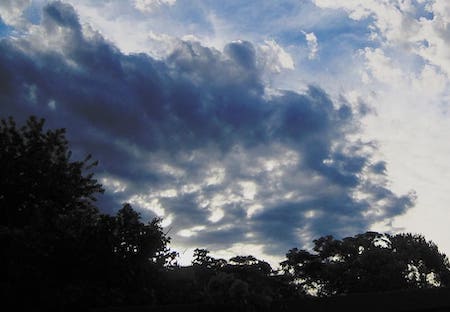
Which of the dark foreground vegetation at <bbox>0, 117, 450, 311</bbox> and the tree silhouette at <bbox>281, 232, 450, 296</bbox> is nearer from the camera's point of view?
the dark foreground vegetation at <bbox>0, 117, 450, 311</bbox>

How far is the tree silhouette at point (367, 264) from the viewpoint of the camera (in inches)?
2039

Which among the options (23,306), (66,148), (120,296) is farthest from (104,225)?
(66,148)

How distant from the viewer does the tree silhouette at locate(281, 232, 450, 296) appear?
5178cm

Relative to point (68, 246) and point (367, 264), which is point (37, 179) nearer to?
point (68, 246)

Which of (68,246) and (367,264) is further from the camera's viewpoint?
(367,264)

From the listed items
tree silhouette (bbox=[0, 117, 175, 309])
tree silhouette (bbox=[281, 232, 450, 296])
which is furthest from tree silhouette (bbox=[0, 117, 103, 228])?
tree silhouette (bbox=[281, 232, 450, 296])

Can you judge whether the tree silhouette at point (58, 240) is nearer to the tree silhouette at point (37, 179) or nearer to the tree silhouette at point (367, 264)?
the tree silhouette at point (37, 179)

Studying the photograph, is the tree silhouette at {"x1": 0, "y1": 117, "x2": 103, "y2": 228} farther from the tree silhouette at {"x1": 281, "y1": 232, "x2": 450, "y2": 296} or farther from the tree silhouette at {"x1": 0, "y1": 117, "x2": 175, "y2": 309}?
the tree silhouette at {"x1": 281, "y1": 232, "x2": 450, "y2": 296}

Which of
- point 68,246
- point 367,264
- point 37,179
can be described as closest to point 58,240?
point 68,246

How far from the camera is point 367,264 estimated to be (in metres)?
52.3

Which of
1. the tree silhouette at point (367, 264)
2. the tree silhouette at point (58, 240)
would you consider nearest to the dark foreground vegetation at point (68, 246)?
the tree silhouette at point (58, 240)

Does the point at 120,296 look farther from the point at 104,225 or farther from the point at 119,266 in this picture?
the point at 104,225

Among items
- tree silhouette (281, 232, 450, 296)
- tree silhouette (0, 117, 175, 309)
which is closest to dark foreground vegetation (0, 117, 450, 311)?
tree silhouette (0, 117, 175, 309)

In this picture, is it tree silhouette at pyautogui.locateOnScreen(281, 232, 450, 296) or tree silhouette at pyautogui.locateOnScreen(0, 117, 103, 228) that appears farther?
tree silhouette at pyautogui.locateOnScreen(281, 232, 450, 296)
